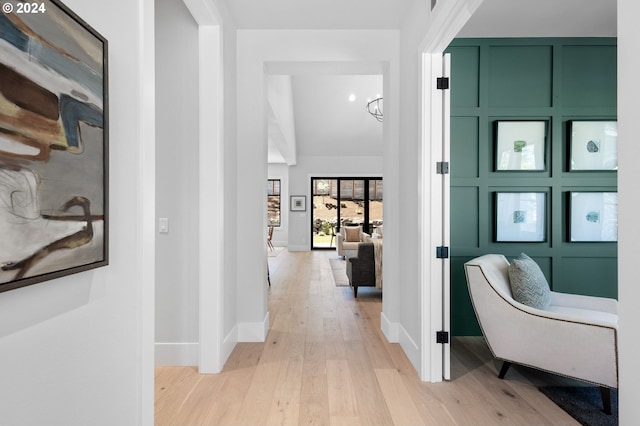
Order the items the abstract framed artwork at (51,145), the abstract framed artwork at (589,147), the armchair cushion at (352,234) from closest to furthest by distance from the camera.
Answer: the abstract framed artwork at (51,145) < the abstract framed artwork at (589,147) < the armchair cushion at (352,234)

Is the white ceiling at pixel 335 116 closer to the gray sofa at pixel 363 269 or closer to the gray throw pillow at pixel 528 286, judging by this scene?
the gray sofa at pixel 363 269

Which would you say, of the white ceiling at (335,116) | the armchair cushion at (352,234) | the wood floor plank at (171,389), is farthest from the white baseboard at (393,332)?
the white ceiling at (335,116)

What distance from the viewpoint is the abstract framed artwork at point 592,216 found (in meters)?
3.29

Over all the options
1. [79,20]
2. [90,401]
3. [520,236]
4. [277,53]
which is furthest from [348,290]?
[79,20]

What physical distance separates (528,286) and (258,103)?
8.56 feet

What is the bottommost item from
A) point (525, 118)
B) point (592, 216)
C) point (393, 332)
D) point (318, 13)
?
point (393, 332)

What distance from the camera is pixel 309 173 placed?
1051 cm

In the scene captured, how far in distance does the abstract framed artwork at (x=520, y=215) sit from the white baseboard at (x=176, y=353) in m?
2.83

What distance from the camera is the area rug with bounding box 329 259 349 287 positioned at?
5.86m

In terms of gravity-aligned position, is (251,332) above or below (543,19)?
below

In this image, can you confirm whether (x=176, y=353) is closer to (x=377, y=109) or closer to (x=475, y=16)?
(x=475, y=16)

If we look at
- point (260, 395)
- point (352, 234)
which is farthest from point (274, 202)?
point (260, 395)

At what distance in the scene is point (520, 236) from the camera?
332cm

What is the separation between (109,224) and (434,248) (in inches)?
78.2
